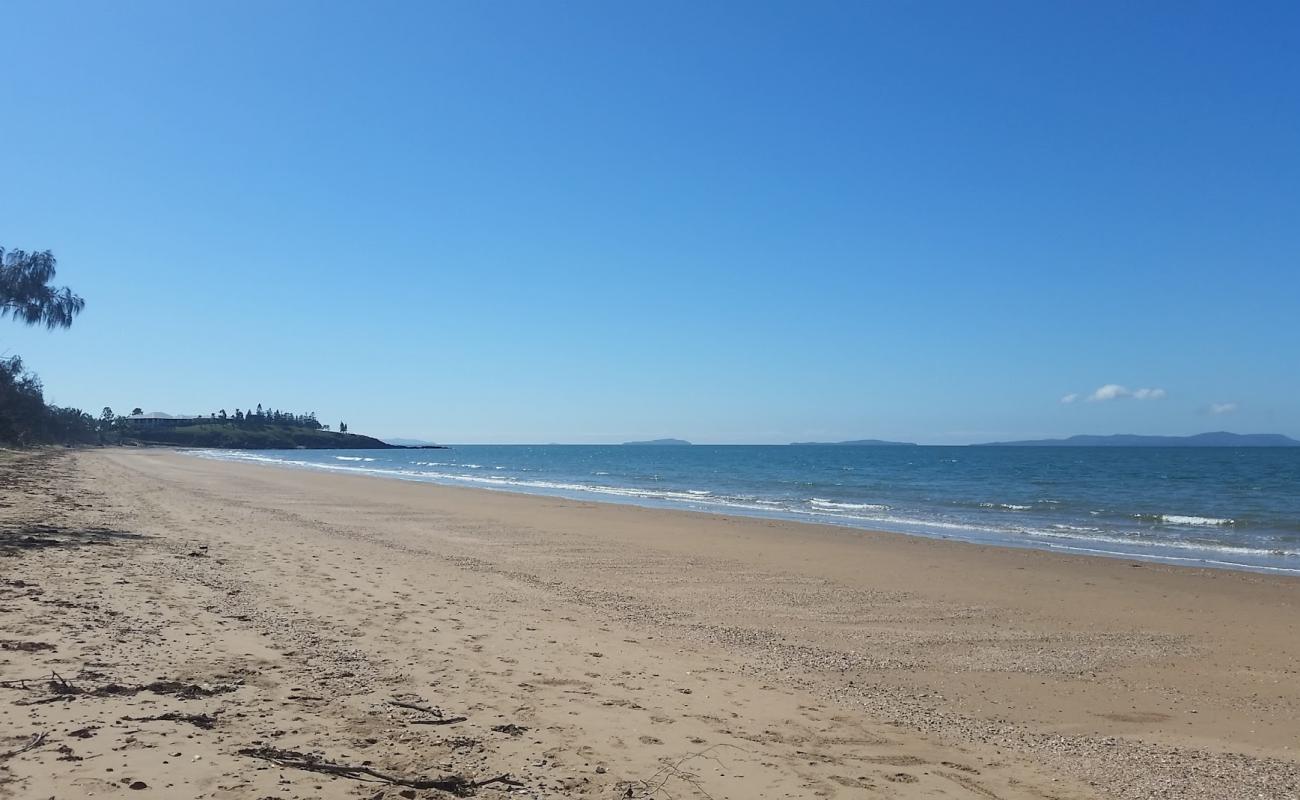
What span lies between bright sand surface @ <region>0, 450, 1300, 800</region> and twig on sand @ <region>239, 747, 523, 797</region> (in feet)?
0.23

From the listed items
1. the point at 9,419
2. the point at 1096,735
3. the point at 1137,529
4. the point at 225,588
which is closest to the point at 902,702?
the point at 1096,735

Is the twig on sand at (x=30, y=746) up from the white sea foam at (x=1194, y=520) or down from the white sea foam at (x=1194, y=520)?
up

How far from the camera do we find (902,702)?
256 inches

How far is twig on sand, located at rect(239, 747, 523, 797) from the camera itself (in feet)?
13.6

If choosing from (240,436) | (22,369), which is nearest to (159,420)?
(240,436)

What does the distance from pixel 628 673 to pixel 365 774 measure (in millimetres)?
2871

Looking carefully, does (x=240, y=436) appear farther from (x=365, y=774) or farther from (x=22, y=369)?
(x=365, y=774)

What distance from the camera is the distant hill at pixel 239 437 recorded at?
141750 millimetres

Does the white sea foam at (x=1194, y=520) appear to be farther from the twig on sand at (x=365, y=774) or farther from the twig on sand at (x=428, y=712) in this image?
the twig on sand at (x=365, y=774)

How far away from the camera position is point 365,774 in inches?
167

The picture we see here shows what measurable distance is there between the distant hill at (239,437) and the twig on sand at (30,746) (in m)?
145

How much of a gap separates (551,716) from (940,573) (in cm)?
1048

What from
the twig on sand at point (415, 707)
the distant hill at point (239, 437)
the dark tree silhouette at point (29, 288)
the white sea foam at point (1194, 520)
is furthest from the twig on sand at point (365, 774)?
the distant hill at point (239, 437)

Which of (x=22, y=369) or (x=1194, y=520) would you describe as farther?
(x=22, y=369)
